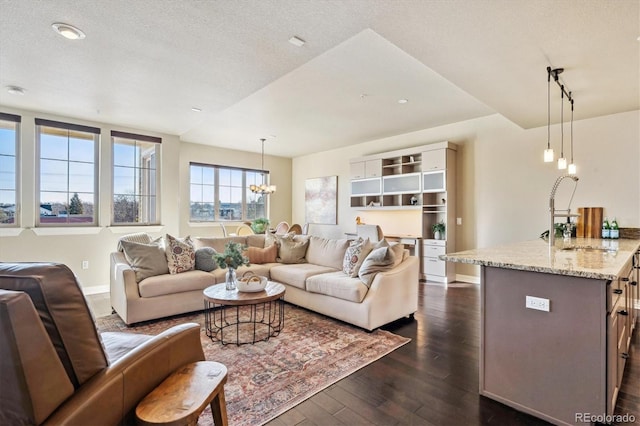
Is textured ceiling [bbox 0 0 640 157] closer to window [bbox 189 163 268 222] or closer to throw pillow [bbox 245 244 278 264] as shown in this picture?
throw pillow [bbox 245 244 278 264]

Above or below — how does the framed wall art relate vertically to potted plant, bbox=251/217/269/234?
above

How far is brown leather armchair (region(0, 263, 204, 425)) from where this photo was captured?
3.07 ft

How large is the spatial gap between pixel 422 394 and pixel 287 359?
41.7 inches


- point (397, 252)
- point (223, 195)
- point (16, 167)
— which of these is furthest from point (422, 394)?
point (223, 195)

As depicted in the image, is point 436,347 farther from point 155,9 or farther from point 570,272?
point 155,9

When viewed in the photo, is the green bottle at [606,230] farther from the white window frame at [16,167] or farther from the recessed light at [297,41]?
the white window frame at [16,167]

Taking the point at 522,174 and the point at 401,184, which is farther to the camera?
the point at 401,184

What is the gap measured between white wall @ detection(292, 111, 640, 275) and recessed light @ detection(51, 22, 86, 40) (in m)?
5.34

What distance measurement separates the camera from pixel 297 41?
2539 millimetres

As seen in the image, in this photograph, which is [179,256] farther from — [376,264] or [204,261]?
[376,264]

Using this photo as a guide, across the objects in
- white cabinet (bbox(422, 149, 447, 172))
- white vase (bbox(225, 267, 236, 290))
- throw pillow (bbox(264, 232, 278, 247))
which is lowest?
white vase (bbox(225, 267, 236, 290))

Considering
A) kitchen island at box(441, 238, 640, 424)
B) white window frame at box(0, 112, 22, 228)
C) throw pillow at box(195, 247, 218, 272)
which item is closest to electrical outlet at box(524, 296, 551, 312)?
kitchen island at box(441, 238, 640, 424)

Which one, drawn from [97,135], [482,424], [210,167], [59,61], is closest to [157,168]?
[97,135]

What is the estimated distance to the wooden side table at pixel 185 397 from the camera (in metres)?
1.07
